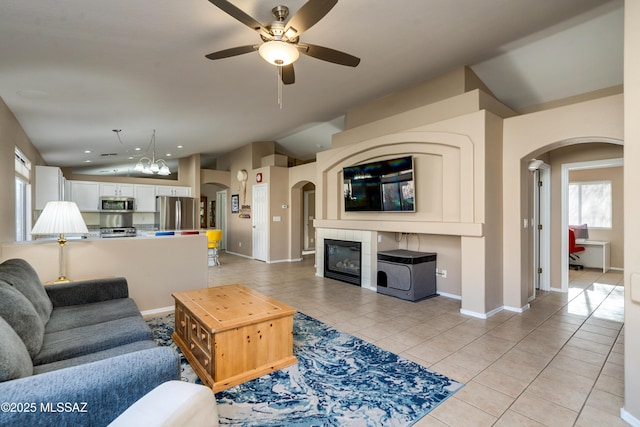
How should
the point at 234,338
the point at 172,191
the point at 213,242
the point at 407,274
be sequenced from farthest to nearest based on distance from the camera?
1. the point at 172,191
2. the point at 213,242
3. the point at 407,274
4. the point at 234,338

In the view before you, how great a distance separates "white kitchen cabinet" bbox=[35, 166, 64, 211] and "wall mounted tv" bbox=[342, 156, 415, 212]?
528cm

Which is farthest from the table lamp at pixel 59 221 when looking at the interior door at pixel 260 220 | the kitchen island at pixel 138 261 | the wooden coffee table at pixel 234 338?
the interior door at pixel 260 220

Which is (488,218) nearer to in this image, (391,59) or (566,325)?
(566,325)

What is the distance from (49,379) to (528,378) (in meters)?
3.01

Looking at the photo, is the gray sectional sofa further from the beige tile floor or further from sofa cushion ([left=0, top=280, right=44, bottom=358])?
the beige tile floor

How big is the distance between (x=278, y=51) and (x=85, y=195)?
7.87 meters

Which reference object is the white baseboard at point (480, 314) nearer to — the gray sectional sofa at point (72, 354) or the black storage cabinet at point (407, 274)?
the black storage cabinet at point (407, 274)

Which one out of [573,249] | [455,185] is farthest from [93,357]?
[573,249]

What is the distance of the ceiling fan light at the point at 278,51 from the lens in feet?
7.72

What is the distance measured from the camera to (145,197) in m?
8.70

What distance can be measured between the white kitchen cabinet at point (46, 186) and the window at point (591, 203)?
1118 cm

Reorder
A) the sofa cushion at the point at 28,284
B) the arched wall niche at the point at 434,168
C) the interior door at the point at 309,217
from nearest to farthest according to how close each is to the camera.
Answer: the sofa cushion at the point at 28,284 → the arched wall niche at the point at 434,168 → the interior door at the point at 309,217

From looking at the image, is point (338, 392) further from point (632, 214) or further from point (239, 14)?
point (239, 14)

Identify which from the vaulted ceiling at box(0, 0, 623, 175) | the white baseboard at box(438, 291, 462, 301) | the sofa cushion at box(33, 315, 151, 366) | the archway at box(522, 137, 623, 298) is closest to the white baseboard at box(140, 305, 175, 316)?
the sofa cushion at box(33, 315, 151, 366)
